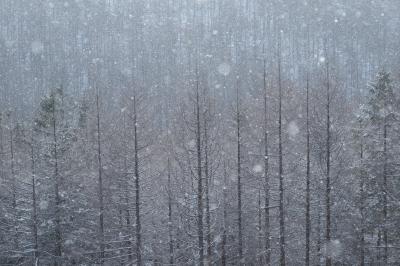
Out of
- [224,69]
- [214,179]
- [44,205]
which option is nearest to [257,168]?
[214,179]

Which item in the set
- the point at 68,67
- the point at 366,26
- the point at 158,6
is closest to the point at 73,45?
the point at 68,67

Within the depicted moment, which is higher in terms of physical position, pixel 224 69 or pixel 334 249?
pixel 224 69

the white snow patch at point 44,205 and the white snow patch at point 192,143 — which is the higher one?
the white snow patch at point 192,143

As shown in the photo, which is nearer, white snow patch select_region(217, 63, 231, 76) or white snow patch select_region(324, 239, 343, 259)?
white snow patch select_region(324, 239, 343, 259)

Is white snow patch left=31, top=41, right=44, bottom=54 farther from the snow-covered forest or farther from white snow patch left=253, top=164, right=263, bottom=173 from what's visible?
white snow patch left=253, top=164, right=263, bottom=173

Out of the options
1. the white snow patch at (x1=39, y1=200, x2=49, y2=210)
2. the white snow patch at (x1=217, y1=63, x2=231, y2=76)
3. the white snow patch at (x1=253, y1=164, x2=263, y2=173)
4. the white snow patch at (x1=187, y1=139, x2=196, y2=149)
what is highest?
the white snow patch at (x1=217, y1=63, x2=231, y2=76)

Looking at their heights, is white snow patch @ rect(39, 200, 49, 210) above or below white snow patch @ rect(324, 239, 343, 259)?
above

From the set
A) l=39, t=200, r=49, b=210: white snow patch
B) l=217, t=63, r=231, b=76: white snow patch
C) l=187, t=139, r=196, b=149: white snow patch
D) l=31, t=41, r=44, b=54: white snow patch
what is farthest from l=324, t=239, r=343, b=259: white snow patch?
l=31, t=41, r=44, b=54: white snow patch

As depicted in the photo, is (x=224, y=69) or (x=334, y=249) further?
(x=224, y=69)

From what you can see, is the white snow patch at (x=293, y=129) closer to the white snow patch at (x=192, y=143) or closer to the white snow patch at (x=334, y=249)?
the white snow patch at (x=192, y=143)

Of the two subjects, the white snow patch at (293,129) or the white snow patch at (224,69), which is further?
the white snow patch at (224,69)

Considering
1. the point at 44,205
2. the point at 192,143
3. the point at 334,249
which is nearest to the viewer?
the point at 334,249

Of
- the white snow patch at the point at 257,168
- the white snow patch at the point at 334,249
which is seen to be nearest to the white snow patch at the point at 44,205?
the white snow patch at the point at 257,168

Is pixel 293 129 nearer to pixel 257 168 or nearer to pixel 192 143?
pixel 257 168
